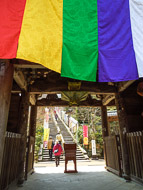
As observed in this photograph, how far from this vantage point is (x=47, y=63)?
3193 millimetres

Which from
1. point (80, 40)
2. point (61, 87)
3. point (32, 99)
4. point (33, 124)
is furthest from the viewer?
point (33, 124)

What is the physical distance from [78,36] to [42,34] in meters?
0.90

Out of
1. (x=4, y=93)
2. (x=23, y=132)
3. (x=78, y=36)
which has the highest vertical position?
(x=78, y=36)

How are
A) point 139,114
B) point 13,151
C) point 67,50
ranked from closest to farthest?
1. point 67,50
2. point 13,151
3. point 139,114

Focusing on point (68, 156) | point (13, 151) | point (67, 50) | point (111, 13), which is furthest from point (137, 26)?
point (68, 156)

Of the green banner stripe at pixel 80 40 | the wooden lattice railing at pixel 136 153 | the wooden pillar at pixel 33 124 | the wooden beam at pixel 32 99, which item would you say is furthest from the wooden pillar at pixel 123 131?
the wooden pillar at pixel 33 124

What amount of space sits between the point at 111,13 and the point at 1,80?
3.43 metres

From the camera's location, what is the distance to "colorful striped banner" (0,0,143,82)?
10.6 feet

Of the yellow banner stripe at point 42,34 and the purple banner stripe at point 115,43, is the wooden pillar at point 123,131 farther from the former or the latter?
the yellow banner stripe at point 42,34

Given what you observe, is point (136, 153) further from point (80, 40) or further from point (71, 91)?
point (80, 40)

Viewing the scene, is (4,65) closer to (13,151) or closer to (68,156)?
(13,151)

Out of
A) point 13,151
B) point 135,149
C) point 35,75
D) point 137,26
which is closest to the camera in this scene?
point 137,26

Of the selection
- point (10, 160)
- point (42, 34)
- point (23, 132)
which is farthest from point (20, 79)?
point (10, 160)

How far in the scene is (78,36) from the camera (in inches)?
141
